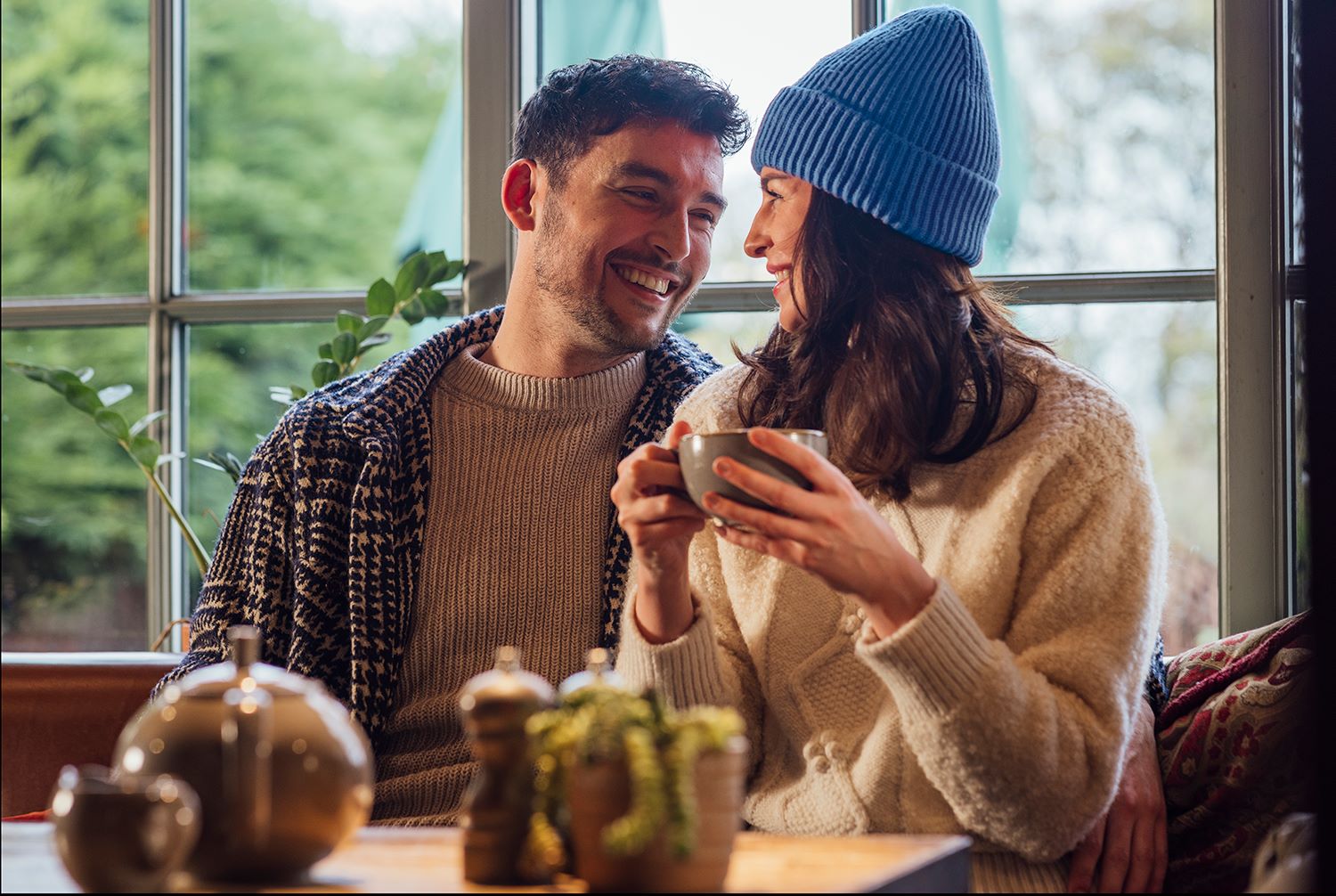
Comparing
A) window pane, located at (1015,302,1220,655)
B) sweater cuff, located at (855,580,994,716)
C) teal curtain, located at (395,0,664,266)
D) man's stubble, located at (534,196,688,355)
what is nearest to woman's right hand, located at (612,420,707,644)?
sweater cuff, located at (855,580,994,716)

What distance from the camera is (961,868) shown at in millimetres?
1002

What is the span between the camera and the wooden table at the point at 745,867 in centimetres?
89

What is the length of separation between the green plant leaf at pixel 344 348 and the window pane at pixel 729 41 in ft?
2.41

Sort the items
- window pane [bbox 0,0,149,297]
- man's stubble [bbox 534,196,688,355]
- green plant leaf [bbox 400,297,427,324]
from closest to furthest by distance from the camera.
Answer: man's stubble [bbox 534,196,688,355], green plant leaf [bbox 400,297,427,324], window pane [bbox 0,0,149,297]

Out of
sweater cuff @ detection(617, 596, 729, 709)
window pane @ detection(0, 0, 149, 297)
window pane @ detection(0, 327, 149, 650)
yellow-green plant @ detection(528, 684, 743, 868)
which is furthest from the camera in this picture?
window pane @ detection(0, 0, 149, 297)

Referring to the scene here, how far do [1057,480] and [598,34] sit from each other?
1.86 m

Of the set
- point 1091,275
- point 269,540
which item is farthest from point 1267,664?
point 269,540

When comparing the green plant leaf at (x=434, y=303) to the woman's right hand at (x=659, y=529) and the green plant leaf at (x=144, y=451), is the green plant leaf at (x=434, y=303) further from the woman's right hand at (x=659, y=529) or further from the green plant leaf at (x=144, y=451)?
the woman's right hand at (x=659, y=529)

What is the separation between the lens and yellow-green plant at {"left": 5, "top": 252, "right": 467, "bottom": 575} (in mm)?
2758

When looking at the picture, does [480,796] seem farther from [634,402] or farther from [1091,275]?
[1091,275]

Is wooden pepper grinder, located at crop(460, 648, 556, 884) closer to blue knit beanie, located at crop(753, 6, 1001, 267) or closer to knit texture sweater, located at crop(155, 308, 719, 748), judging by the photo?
blue knit beanie, located at crop(753, 6, 1001, 267)

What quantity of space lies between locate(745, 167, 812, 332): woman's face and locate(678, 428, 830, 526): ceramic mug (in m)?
0.49

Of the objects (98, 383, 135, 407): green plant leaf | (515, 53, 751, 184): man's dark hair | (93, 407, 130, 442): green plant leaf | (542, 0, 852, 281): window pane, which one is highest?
(542, 0, 852, 281): window pane

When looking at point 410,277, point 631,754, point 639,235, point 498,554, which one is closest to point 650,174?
point 639,235
